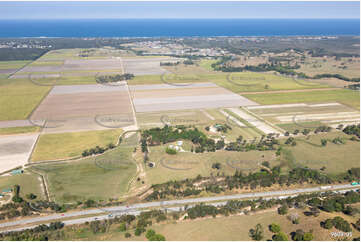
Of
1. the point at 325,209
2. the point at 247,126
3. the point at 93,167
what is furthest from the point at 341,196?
the point at 93,167

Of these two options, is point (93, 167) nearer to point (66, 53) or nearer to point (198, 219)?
point (198, 219)

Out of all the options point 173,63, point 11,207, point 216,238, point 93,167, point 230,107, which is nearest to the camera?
point 216,238

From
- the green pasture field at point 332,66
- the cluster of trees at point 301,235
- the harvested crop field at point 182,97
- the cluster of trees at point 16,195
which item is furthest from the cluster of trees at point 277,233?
the green pasture field at point 332,66

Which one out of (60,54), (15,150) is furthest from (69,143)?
(60,54)

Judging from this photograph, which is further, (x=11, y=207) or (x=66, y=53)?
(x=66, y=53)

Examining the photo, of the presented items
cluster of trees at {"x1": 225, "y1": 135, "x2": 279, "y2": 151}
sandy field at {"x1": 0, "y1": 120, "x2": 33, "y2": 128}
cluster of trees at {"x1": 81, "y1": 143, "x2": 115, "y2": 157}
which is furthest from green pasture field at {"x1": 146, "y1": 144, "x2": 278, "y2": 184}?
sandy field at {"x1": 0, "y1": 120, "x2": 33, "y2": 128}

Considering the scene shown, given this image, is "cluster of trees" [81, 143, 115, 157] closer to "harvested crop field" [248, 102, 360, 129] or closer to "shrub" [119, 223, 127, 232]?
"shrub" [119, 223, 127, 232]

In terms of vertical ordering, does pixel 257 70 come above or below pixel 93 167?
above
